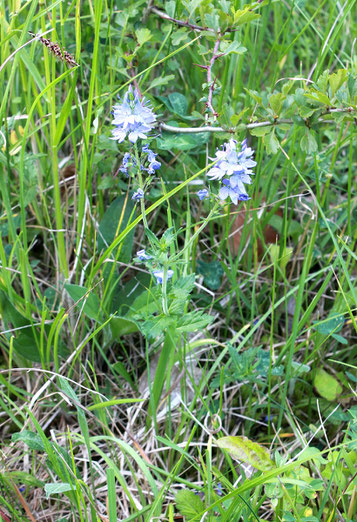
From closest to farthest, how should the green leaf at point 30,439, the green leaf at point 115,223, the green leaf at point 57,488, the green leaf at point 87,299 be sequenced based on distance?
the green leaf at point 57,488
the green leaf at point 30,439
the green leaf at point 87,299
the green leaf at point 115,223

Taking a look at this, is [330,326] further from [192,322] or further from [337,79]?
[337,79]

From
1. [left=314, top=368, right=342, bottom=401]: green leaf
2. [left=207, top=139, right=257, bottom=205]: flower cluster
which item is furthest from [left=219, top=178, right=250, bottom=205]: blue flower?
[left=314, top=368, right=342, bottom=401]: green leaf

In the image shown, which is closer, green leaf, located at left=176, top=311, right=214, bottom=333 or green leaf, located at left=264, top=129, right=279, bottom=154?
green leaf, located at left=176, top=311, right=214, bottom=333

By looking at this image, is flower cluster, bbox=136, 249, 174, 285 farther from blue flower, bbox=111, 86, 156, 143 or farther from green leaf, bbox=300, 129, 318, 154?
green leaf, bbox=300, 129, 318, 154

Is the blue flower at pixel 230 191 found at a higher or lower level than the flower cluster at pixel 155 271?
higher

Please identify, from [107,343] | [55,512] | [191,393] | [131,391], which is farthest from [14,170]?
[55,512]

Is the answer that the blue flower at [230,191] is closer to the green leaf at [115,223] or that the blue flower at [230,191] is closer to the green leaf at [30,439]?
the green leaf at [115,223]

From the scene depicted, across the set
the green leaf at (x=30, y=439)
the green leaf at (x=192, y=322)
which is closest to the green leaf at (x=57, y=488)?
the green leaf at (x=30, y=439)
